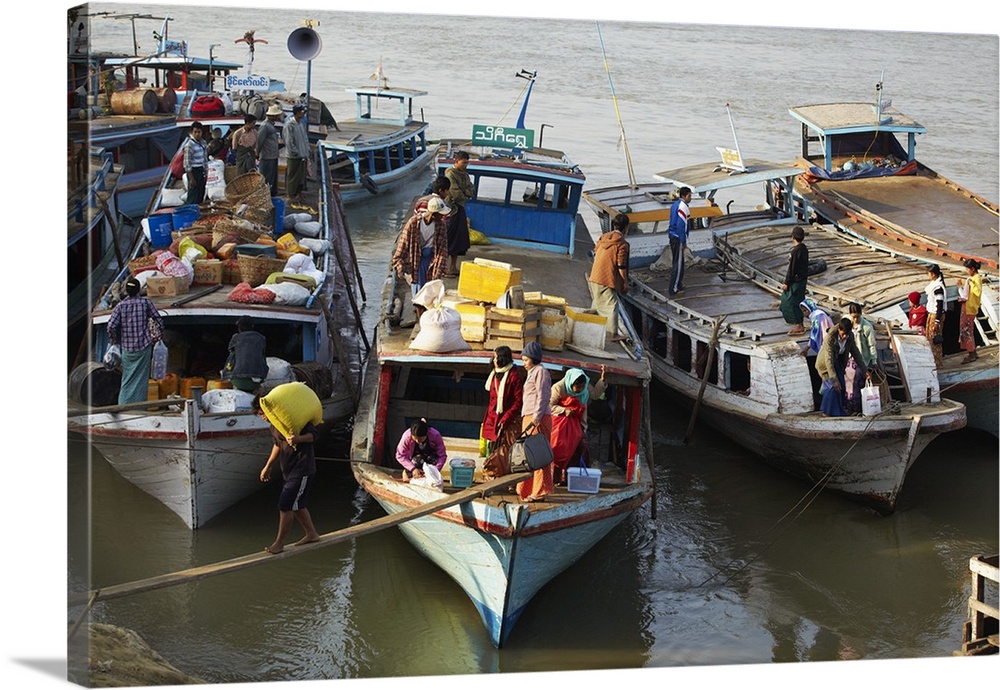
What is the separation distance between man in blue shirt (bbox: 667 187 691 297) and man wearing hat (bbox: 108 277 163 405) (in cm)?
608

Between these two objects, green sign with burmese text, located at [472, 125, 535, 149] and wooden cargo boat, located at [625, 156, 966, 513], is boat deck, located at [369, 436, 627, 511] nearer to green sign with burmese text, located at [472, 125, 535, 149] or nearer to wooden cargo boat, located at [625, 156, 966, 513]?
wooden cargo boat, located at [625, 156, 966, 513]

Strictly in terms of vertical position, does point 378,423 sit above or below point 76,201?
below

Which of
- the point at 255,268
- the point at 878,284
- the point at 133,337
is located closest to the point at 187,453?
the point at 133,337

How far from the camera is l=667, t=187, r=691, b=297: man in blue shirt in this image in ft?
49.3

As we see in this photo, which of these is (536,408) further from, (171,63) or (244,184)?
(171,63)

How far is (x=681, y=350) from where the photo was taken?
15.0 m

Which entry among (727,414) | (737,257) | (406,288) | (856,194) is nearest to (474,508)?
(406,288)

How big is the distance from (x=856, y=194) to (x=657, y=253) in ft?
11.3

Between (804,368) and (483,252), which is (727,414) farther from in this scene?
(483,252)

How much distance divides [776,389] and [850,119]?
748 cm

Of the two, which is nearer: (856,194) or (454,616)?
(454,616)

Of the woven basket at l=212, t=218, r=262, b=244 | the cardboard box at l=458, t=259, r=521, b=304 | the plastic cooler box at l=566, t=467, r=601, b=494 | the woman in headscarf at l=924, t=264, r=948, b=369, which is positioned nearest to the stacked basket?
the woven basket at l=212, t=218, r=262, b=244

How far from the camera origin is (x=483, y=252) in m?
14.7

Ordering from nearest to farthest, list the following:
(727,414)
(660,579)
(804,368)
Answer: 1. (660,579)
2. (804,368)
3. (727,414)
